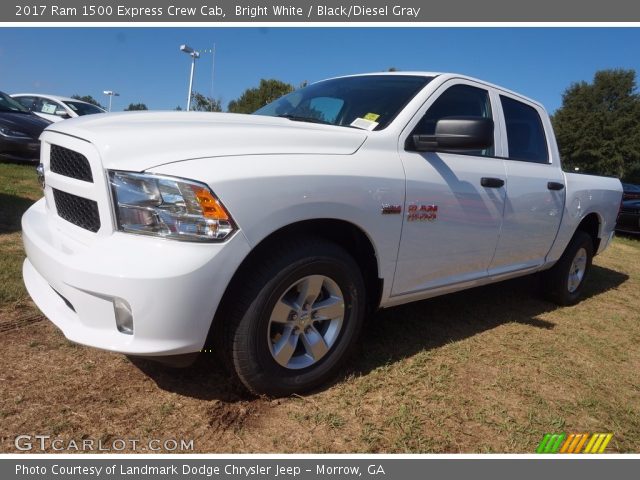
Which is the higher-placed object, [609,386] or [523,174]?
[523,174]

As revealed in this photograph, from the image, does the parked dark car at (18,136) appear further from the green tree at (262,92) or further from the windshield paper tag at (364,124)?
the green tree at (262,92)

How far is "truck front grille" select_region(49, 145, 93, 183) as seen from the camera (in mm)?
2006

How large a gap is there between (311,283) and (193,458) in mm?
905

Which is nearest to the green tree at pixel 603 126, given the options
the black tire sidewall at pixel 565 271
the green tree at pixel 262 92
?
the green tree at pixel 262 92

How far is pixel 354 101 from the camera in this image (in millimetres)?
2982

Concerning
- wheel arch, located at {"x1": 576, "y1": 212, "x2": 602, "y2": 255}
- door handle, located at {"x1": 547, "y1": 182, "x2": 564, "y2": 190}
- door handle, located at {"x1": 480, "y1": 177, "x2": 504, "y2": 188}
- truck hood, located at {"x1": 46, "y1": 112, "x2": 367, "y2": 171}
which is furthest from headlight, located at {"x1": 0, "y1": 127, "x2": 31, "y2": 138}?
wheel arch, located at {"x1": 576, "y1": 212, "x2": 602, "y2": 255}

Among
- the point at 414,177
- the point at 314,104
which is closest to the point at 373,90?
the point at 314,104

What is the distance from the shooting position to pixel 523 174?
3.40 m

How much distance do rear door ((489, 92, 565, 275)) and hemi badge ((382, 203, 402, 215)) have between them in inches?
44.1

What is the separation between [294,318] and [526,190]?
2.15 meters

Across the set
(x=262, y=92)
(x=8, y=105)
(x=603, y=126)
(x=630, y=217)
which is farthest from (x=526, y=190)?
(x=603, y=126)

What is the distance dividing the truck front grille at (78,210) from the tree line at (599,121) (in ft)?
105

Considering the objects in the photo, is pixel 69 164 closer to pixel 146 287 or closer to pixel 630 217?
pixel 146 287

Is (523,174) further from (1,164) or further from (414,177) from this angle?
(1,164)
